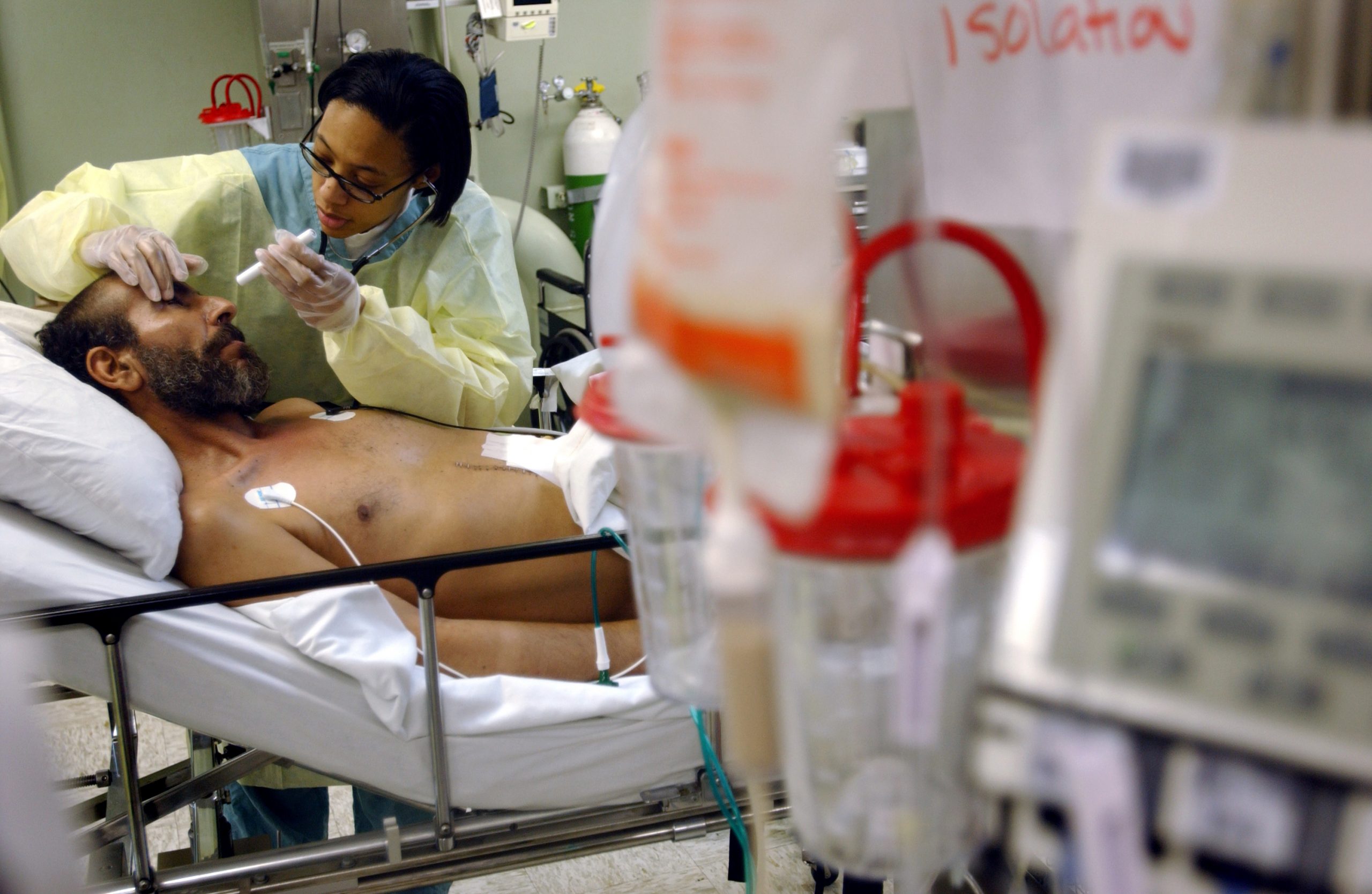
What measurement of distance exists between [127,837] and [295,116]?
2.49m

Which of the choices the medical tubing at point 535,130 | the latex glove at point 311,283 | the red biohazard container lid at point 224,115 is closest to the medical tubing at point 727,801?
the latex glove at point 311,283

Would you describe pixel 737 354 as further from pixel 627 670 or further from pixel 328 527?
pixel 328 527

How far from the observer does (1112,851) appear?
1.26ft

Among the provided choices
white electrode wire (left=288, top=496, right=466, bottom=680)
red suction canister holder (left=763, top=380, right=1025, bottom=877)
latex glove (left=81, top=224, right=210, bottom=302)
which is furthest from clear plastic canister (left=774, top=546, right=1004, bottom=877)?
latex glove (left=81, top=224, right=210, bottom=302)

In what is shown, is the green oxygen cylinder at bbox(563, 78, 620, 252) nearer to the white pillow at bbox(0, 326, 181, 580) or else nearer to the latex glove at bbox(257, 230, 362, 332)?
the latex glove at bbox(257, 230, 362, 332)

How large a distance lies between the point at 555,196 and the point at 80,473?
254 centimetres

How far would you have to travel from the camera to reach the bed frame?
1.29 metres

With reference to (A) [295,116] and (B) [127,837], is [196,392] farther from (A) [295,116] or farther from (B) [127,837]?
(A) [295,116]

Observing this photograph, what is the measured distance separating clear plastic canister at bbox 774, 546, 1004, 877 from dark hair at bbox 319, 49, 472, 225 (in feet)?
6.41

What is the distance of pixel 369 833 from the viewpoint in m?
1.45

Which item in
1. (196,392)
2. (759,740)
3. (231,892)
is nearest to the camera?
(759,740)

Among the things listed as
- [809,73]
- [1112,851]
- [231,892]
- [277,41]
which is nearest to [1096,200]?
[809,73]

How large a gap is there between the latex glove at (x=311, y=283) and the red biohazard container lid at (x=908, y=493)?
161 centimetres

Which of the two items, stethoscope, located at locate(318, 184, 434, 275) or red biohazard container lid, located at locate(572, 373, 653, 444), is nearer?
red biohazard container lid, located at locate(572, 373, 653, 444)
